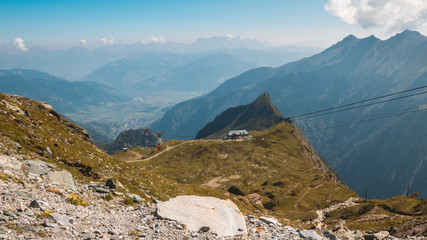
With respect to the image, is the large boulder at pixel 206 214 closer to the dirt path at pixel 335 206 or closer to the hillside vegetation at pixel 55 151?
the hillside vegetation at pixel 55 151

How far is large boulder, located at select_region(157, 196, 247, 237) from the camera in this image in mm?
21734

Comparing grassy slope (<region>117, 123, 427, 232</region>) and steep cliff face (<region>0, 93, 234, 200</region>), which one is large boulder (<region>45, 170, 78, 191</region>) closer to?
steep cliff face (<region>0, 93, 234, 200</region>)

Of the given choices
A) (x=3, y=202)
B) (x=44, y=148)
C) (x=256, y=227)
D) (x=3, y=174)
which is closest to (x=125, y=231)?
(x=3, y=202)

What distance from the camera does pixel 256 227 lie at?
25.0 metres

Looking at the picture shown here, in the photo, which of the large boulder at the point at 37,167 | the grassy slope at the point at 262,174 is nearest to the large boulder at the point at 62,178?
the large boulder at the point at 37,167

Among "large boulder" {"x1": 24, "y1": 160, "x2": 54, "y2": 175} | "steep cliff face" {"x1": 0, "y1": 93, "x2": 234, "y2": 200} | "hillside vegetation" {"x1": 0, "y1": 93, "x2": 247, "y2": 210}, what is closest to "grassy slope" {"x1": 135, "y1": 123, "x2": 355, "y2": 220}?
"hillside vegetation" {"x1": 0, "y1": 93, "x2": 247, "y2": 210}

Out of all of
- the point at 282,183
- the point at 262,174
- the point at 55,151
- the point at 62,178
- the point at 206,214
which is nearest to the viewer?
the point at 62,178

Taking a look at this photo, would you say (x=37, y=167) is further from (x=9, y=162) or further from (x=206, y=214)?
(x=206, y=214)

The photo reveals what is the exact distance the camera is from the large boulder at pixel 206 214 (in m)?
21.7

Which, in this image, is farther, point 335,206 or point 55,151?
point 335,206

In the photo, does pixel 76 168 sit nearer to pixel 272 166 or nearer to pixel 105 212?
pixel 105 212

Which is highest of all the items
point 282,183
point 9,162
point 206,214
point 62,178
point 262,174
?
point 9,162

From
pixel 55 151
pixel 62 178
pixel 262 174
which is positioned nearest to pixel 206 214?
pixel 62 178

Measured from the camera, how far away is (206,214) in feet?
78.8
